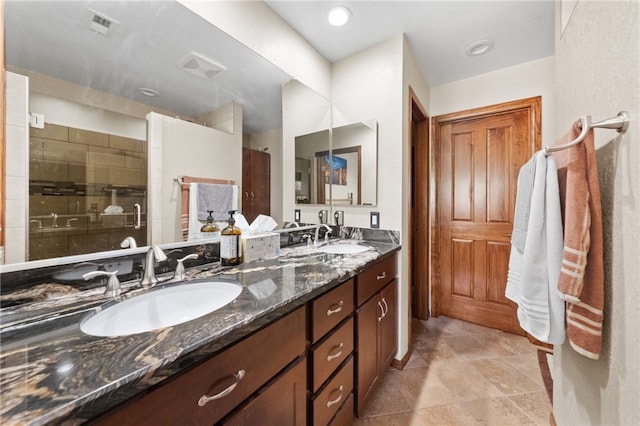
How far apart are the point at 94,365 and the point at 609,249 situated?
118 centimetres

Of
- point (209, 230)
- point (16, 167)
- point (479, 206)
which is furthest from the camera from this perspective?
point (479, 206)

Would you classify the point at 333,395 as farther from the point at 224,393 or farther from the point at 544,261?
the point at 544,261

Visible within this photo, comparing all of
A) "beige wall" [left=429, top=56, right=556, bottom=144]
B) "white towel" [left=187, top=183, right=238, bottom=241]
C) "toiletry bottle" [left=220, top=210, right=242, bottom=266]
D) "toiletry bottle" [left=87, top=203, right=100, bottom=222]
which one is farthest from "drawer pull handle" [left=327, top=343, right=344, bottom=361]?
"beige wall" [left=429, top=56, right=556, bottom=144]

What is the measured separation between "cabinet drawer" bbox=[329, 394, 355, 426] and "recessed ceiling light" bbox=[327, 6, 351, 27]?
2.24 m

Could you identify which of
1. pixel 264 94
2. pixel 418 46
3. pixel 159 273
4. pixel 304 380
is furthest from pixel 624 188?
pixel 418 46

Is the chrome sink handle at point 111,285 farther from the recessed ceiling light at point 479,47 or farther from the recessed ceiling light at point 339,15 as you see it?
the recessed ceiling light at point 479,47

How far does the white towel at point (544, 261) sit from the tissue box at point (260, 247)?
3.59 ft

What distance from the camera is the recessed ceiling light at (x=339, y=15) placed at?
1550 millimetres

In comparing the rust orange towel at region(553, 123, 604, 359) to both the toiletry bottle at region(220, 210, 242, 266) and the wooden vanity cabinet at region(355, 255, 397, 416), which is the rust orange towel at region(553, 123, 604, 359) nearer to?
the wooden vanity cabinet at region(355, 255, 397, 416)

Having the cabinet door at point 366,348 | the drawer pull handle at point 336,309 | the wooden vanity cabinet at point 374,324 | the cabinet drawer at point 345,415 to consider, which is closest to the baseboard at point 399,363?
the wooden vanity cabinet at point 374,324

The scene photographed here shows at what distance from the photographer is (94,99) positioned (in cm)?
87

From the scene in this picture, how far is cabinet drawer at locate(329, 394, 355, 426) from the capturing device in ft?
3.56

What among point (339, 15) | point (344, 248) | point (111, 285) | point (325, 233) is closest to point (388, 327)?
point (344, 248)

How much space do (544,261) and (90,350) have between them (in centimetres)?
121
